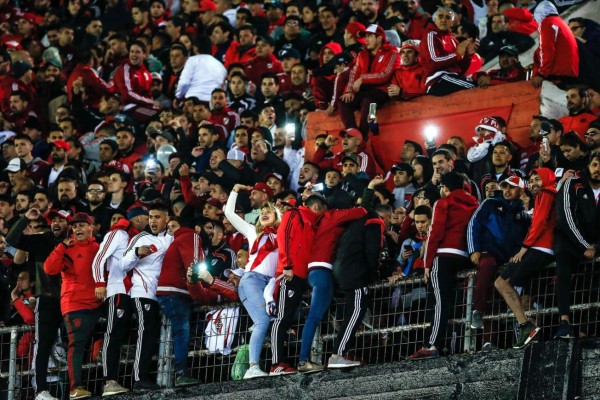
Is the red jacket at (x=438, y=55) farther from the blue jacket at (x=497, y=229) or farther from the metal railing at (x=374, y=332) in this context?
the metal railing at (x=374, y=332)

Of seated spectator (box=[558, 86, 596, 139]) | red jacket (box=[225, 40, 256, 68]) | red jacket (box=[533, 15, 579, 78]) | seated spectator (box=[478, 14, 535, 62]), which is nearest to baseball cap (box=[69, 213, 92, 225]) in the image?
seated spectator (box=[558, 86, 596, 139])

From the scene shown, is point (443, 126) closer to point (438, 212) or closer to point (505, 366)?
point (438, 212)

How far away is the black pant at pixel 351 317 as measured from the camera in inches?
558

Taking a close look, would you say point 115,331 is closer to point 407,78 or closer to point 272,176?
point 272,176

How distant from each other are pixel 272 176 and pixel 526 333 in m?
5.10

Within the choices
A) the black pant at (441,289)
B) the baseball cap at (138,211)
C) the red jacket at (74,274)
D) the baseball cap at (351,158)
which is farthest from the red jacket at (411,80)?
the black pant at (441,289)

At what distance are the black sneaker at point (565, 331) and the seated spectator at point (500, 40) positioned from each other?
22.2ft

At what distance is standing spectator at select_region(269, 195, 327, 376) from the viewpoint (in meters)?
14.6

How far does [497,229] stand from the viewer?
1394cm

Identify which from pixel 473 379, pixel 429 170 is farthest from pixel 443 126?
pixel 473 379

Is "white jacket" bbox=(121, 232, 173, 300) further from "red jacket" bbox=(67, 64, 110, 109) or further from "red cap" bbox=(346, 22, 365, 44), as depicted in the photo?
"red jacket" bbox=(67, 64, 110, 109)

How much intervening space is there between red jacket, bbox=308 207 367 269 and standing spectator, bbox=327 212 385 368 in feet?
0.18

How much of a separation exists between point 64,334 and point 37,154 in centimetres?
559

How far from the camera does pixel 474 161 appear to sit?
54.1 feet
